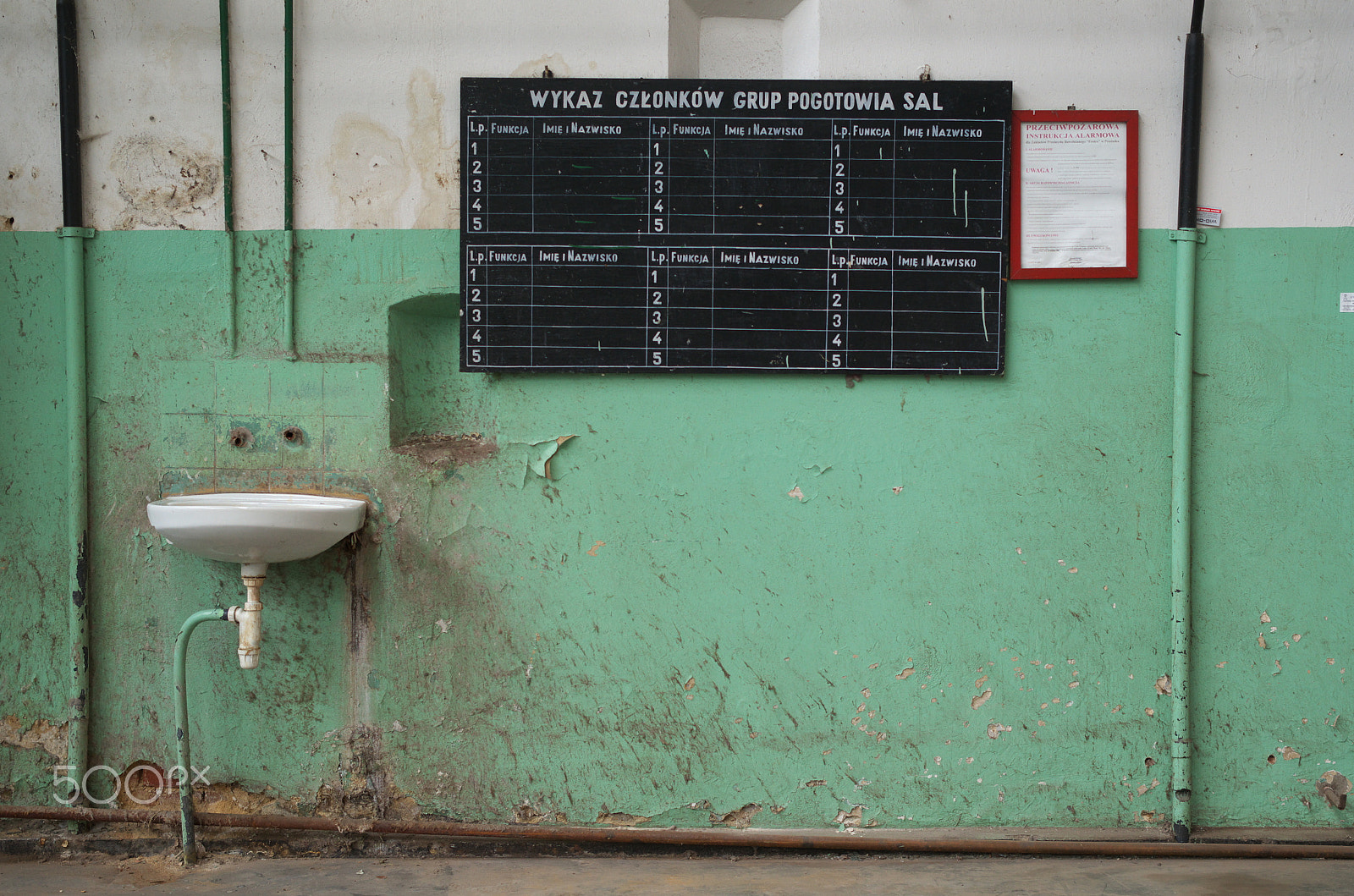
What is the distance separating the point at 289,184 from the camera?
7.53 feet

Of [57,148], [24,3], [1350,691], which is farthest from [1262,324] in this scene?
[24,3]

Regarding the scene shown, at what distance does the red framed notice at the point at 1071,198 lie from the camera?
2.30 meters

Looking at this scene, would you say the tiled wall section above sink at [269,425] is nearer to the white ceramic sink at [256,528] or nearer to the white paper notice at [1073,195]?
the white ceramic sink at [256,528]

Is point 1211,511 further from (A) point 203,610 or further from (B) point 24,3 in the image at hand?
(B) point 24,3

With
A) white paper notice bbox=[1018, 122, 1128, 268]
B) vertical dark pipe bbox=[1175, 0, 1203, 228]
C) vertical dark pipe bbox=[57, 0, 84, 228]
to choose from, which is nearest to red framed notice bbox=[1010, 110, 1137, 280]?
white paper notice bbox=[1018, 122, 1128, 268]

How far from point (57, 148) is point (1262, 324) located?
10.6ft

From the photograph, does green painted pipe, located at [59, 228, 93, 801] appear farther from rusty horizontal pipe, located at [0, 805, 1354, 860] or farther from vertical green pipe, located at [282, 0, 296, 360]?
vertical green pipe, located at [282, 0, 296, 360]

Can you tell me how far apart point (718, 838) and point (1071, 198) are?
1926mm

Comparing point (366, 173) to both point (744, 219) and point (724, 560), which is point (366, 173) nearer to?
point (744, 219)

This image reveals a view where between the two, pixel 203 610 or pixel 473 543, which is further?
pixel 473 543

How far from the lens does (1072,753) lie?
2340 millimetres

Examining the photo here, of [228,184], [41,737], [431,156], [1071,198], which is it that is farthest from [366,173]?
[1071,198]

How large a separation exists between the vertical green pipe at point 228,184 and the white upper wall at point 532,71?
30mm
